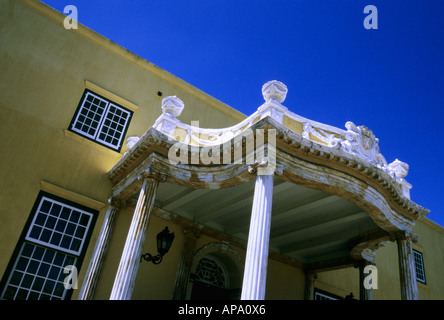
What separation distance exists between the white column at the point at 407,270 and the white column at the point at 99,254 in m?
6.52

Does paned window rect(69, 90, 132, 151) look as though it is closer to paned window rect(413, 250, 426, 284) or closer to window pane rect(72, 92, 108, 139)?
window pane rect(72, 92, 108, 139)

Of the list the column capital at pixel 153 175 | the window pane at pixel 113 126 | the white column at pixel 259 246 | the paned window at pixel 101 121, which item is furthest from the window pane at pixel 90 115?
the white column at pixel 259 246

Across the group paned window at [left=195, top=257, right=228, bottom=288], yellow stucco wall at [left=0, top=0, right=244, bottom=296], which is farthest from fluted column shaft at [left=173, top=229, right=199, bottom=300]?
yellow stucco wall at [left=0, top=0, right=244, bottom=296]

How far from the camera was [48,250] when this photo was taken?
813 centimetres

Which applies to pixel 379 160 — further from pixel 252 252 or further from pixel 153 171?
pixel 153 171

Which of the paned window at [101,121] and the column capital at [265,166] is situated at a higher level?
the paned window at [101,121]

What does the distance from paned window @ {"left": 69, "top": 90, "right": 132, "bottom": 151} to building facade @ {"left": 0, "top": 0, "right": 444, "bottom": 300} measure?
4 cm

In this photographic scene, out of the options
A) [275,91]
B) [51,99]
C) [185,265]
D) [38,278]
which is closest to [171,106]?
[275,91]

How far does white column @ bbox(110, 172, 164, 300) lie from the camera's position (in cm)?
652

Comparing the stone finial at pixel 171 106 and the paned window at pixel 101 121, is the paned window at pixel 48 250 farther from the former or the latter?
the stone finial at pixel 171 106

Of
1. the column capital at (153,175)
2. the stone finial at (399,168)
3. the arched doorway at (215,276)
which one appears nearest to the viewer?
the column capital at (153,175)

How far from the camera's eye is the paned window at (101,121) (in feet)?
31.7

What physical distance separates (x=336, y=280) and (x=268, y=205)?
7.51 metres

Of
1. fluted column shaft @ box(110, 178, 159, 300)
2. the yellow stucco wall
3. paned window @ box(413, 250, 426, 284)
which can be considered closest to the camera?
fluted column shaft @ box(110, 178, 159, 300)
